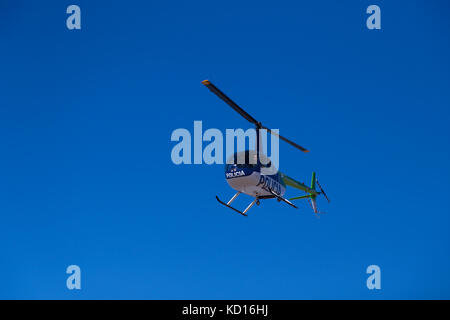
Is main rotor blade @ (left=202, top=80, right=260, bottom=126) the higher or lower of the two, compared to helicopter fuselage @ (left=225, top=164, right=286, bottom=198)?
higher

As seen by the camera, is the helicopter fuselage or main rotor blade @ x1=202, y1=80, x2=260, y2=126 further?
the helicopter fuselage

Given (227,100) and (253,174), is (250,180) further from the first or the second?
(227,100)

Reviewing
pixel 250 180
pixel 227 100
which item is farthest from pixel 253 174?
pixel 227 100

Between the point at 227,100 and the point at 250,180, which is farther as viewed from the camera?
the point at 250,180

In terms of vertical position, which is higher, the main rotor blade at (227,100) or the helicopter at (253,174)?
the main rotor blade at (227,100)

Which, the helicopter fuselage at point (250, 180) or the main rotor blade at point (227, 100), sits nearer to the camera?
the main rotor blade at point (227, 100)

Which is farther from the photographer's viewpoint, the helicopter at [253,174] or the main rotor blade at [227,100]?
the helicopter at [253,174]

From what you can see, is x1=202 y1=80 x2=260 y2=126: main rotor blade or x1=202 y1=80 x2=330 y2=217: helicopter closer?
x1=202 y1=80 x2=260 y2=126: main rotor blade

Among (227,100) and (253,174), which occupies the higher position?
(227,100)

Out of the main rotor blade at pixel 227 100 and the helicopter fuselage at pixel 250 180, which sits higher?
the main rotor blade at pixel 227 100

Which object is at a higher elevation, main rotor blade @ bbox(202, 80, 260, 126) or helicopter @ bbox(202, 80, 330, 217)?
main rotor blade @ bbox(202, 80, 260, 126)
